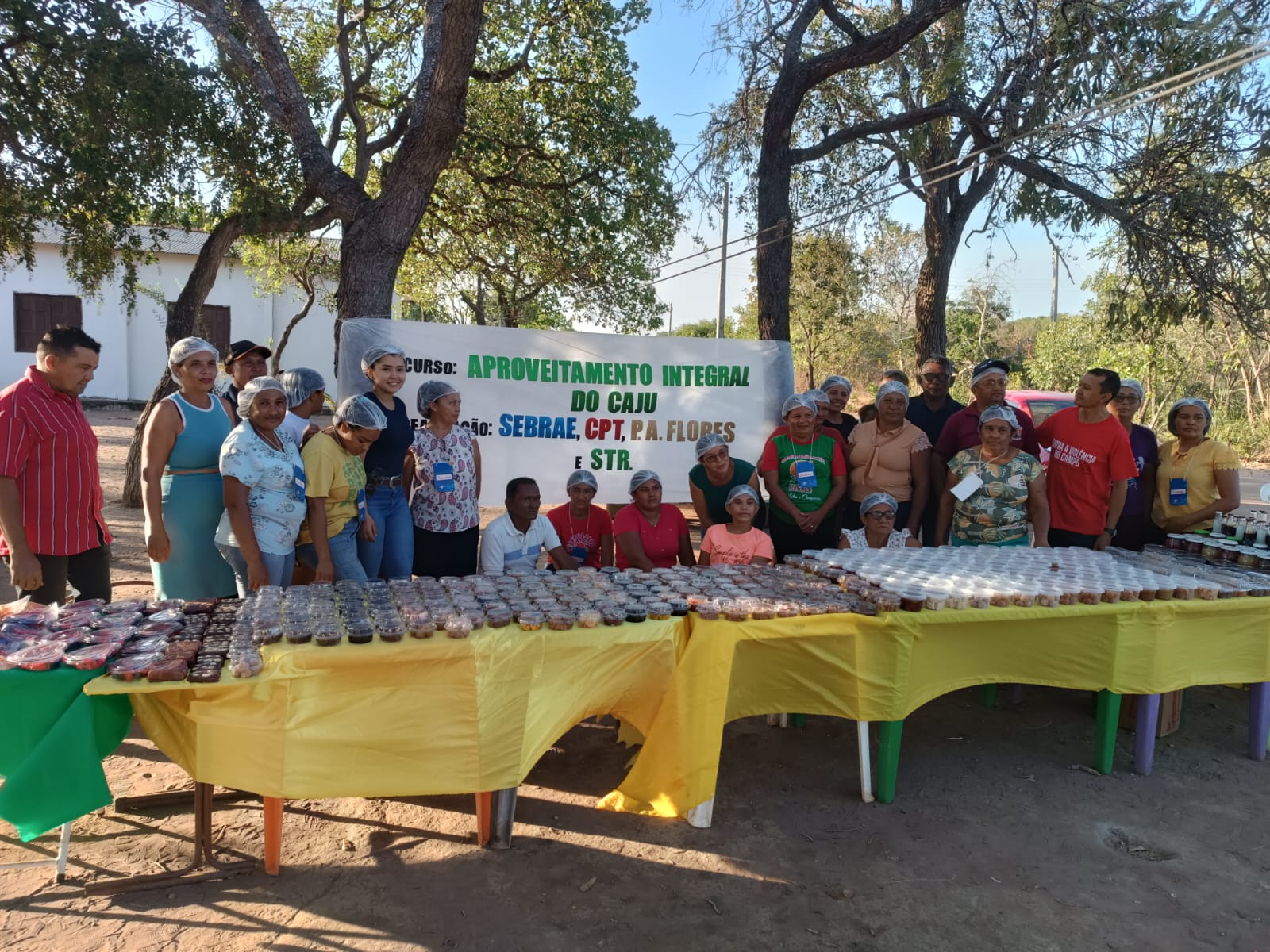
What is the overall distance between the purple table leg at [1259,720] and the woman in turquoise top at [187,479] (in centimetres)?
486

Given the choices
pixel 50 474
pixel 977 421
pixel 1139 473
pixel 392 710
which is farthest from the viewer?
pixel 1139 473

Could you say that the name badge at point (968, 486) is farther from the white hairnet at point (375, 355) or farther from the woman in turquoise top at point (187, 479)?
the woman in turquoise top at point (187, 479)

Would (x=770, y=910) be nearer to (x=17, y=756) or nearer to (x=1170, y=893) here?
(x=1170, y=893)

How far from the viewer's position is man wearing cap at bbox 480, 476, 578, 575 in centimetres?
405

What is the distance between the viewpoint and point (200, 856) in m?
2.77

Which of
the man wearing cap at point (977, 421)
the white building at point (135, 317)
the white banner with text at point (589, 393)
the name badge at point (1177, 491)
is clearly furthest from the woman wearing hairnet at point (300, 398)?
the white building at point (135, 317)

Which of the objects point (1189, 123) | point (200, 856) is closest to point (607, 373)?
point (200, 856)

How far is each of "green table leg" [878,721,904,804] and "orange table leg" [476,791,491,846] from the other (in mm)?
1572

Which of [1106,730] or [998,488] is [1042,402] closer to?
[998,488]

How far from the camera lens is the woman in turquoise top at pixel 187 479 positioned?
11.3ft

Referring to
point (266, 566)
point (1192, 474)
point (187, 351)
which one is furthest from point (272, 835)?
point (1192, 474)

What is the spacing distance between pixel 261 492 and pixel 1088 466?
13.8 ft

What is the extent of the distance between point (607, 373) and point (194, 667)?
399 centimetres

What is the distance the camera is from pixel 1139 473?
5039 millimetres
